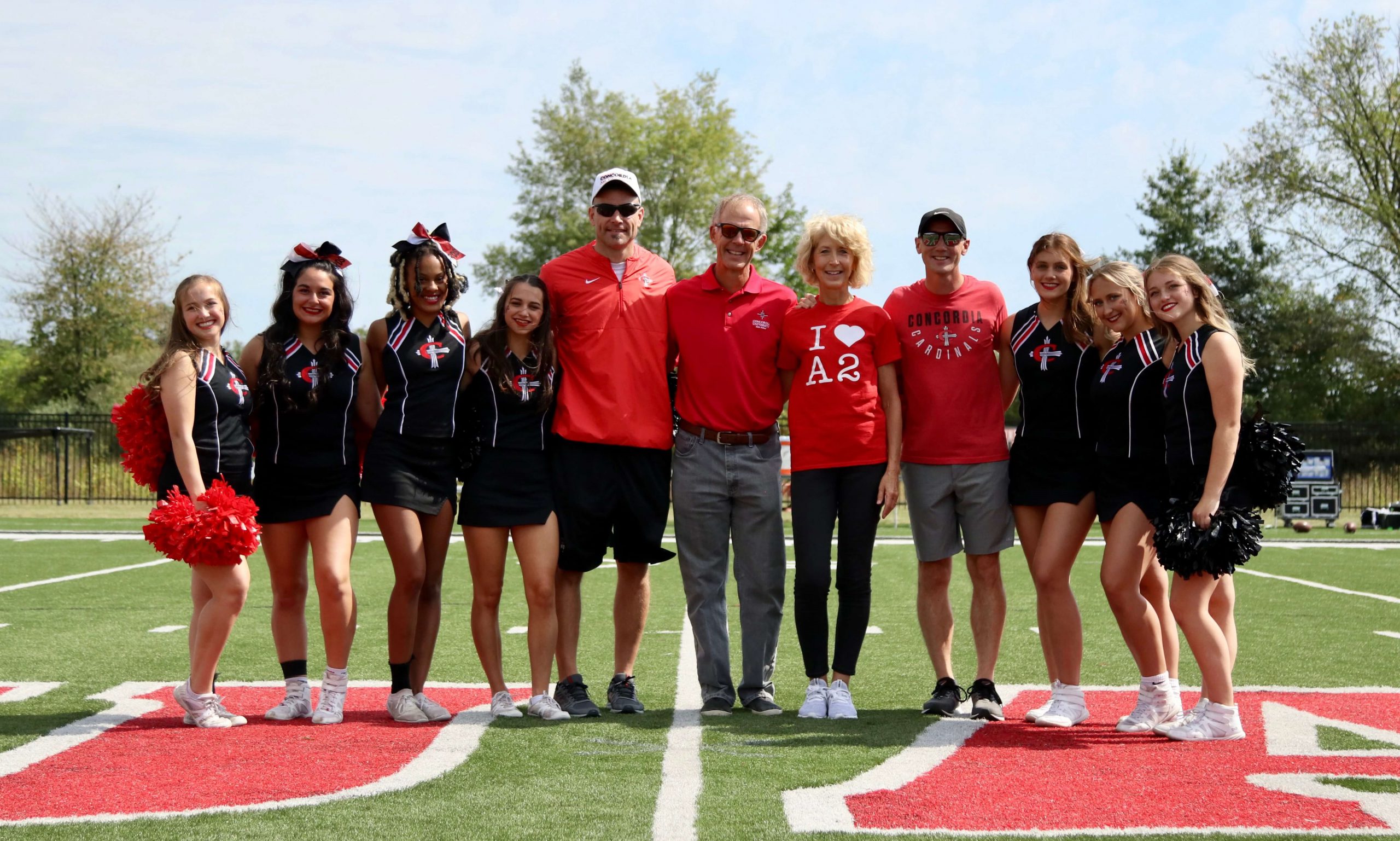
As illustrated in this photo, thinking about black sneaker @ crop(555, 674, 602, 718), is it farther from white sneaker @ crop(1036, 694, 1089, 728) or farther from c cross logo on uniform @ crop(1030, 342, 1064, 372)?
c cross logo on uniform @ crop(1030, 342, 1064, 372)

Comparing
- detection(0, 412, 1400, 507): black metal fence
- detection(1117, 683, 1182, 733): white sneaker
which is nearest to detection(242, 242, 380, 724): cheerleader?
detection(1117, 683, 1182, 733): white sneaker

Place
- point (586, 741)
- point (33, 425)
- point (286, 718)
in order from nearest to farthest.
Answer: point (586, 741) < point (286, 718) < point (33, 425)

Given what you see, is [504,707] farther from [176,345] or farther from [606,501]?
[176,345]

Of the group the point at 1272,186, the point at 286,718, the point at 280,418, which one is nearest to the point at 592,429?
the point at 280,418

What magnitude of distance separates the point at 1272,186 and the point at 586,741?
3468 centimetres

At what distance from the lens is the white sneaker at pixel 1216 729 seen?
181 inches

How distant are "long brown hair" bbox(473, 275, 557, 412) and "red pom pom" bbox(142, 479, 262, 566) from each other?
3.56 ft

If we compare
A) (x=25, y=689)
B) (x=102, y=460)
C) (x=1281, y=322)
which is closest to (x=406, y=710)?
(x=25, y=689)

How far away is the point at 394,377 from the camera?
16.5 feet

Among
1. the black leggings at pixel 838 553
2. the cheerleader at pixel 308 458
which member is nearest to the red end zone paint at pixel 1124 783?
the black leggings at pixel 838 553

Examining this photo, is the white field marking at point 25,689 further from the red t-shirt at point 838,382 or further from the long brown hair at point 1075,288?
the long brown hair at point 1075,288

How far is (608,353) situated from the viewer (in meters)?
5.25

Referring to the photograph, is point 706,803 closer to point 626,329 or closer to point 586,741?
point 586,741

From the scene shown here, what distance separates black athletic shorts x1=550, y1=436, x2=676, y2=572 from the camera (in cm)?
521
